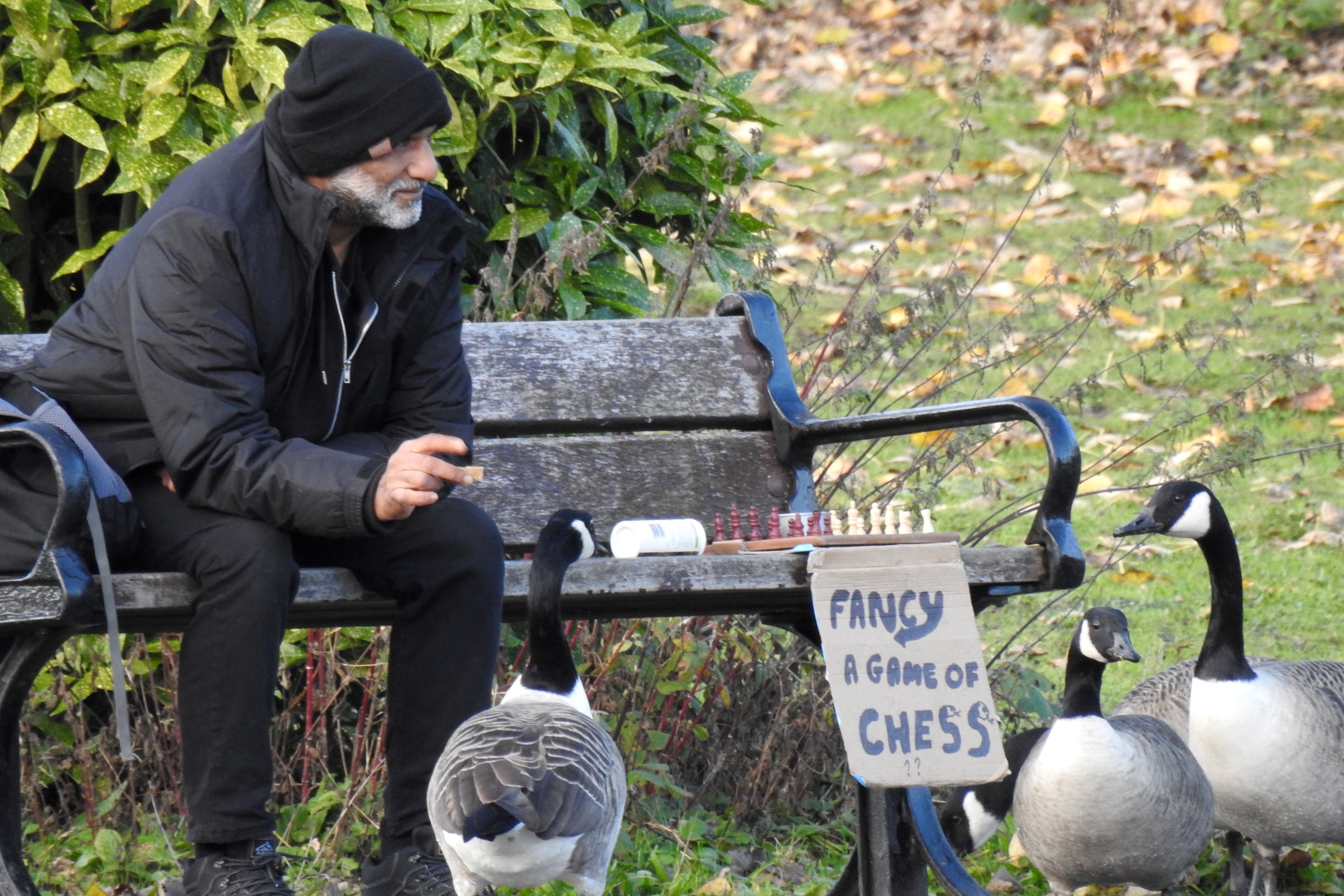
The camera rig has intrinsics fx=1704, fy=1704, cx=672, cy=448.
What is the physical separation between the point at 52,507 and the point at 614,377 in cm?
153

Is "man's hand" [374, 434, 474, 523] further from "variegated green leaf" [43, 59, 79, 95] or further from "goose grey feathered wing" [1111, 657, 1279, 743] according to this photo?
"goose grey feathered wing" [1111, 657, 1279, 743]

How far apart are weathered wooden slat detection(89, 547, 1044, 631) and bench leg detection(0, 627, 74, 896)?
0.45 feet

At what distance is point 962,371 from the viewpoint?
295 inches

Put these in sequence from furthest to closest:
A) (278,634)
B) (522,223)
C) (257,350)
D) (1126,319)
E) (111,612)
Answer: (1126,319) → (522,223) → (257,350) → (278,634) → (111,612)

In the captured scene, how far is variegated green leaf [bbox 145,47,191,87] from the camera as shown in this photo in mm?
3766

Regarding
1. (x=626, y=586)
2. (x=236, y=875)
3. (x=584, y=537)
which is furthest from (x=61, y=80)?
(x=236, y=875)

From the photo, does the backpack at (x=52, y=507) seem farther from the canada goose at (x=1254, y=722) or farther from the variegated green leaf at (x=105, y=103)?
the canada goose at (x=1254, y=722)

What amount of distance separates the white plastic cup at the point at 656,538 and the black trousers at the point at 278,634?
0.26 m

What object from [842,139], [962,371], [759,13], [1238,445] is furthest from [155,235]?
[759,13]

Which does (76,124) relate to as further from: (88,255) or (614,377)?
(614,377)

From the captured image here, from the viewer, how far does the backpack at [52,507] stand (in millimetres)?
2723

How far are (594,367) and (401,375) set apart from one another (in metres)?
0.75

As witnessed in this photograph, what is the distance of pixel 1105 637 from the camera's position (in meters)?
3.81

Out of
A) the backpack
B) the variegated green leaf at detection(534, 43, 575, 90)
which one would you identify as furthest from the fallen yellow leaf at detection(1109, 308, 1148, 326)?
the backpack
